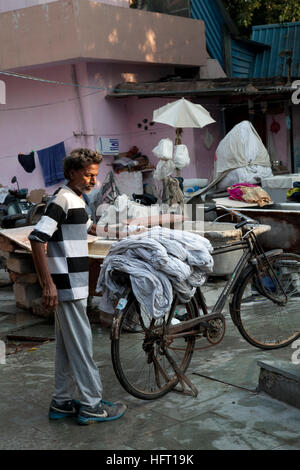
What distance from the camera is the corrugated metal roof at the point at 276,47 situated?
1680cm

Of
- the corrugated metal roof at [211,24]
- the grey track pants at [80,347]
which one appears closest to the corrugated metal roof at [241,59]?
the corrugated metal roof at [211,24]

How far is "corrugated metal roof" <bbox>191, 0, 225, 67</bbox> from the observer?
1770cm

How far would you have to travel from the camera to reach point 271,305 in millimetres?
5973

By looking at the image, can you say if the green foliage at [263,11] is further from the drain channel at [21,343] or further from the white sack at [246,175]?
the drain channel at [21,343]

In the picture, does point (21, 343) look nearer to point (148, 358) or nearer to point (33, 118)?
point (148, 358)

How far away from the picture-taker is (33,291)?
734 centimetres

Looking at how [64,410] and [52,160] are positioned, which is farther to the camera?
[52,160]

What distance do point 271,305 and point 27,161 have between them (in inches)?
437

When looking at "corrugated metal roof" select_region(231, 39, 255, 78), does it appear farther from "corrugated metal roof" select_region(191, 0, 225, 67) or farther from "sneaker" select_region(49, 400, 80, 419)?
"sneaker" select_region(49, 400, 80, 419)

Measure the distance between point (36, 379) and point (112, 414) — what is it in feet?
3.85

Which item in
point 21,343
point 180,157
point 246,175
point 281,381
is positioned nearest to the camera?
point 281,381

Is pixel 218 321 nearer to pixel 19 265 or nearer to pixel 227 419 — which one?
pixel 227 419

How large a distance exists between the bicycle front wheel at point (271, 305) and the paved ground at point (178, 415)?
25 cm

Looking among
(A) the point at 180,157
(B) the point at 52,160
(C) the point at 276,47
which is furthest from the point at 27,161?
(C) the point at 276,47
